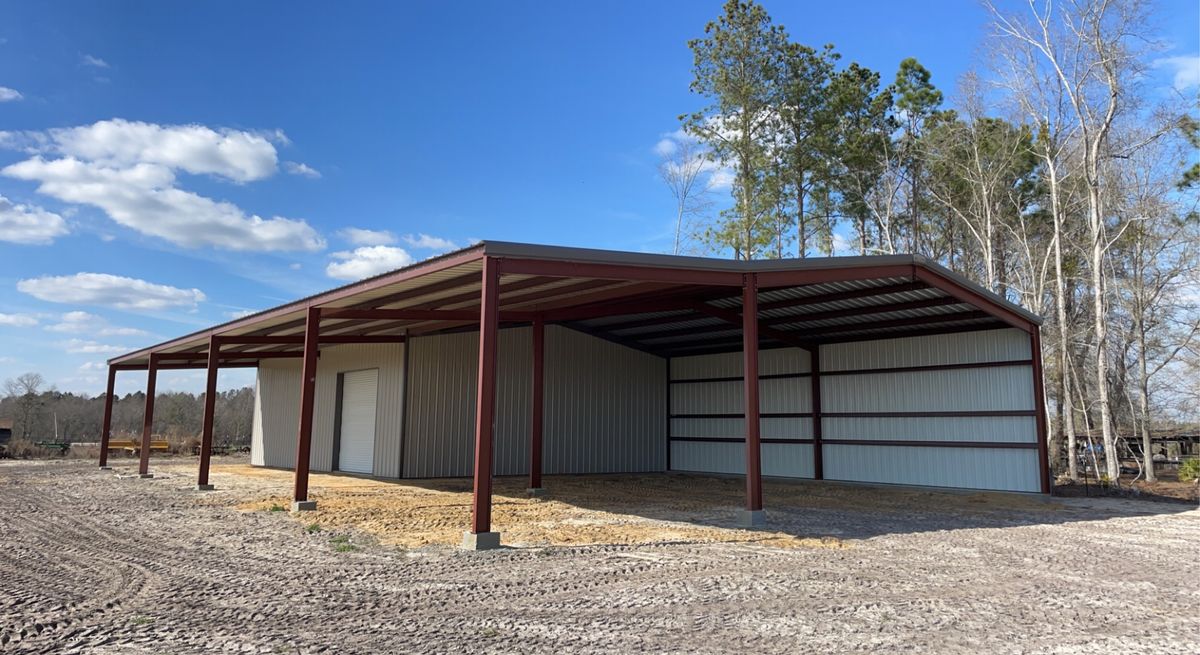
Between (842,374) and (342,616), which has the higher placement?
(842,374)

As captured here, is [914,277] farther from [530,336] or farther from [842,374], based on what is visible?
[530,336]

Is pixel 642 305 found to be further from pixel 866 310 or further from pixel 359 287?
pixel 866 310

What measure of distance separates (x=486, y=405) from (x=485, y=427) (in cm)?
25

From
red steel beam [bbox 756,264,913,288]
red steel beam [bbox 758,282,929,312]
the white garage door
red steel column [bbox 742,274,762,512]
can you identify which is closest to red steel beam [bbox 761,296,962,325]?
red steel beam [bbox 758,282,929,312]

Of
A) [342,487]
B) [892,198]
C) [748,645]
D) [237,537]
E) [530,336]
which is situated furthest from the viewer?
[892,198]

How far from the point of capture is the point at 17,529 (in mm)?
8953

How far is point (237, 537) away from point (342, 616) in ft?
13.8

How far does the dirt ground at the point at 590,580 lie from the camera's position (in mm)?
4590

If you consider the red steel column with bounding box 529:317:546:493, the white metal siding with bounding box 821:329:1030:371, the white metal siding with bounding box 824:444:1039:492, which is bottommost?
the white metal siding with bounding box 824:444:1039:492

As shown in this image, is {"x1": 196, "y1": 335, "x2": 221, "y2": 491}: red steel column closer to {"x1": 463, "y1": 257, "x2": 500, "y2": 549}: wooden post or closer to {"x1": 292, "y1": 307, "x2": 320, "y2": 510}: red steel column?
{"x1": 292, "y1": 307, "x2": 320, "y2": 510}: red steel column

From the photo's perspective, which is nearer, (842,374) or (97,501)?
(97,501)

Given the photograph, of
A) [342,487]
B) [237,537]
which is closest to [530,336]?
[342,487]

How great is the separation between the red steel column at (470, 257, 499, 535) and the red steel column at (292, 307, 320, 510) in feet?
14.4

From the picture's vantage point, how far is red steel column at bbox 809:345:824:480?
56.2 ft
